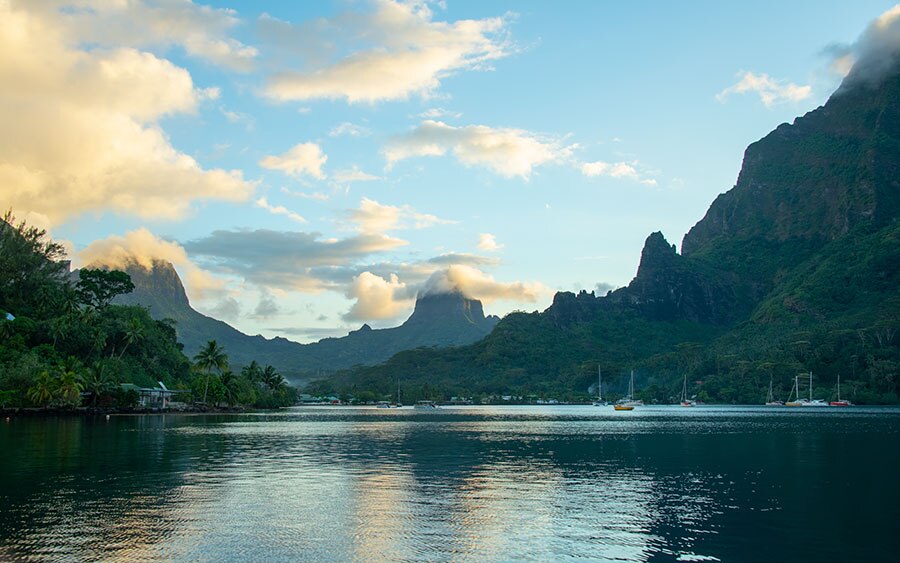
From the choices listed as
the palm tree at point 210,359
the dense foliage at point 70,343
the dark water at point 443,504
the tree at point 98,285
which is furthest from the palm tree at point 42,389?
the tree at point 98,285

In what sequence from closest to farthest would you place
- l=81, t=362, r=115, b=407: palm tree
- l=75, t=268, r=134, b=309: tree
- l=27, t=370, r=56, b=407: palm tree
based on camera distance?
l=27, t=370, r=56, b=407: palm tree, l=81, t=362, r=115, b=407: palm tree, l=75, t=268, r=134, b=309: tree

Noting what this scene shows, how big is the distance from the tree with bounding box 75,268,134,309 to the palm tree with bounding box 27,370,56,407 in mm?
62591

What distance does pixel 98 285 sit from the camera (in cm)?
16850

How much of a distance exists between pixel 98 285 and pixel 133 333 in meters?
32.7

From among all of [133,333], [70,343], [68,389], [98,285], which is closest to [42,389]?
[68,389]

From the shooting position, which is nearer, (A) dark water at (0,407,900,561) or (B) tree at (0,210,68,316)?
(A) dark water at (0,407,900,561)

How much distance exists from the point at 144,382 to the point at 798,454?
12995 cm

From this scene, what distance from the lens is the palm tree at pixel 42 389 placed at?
10462 centimetres

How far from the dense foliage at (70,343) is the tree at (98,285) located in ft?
0.72

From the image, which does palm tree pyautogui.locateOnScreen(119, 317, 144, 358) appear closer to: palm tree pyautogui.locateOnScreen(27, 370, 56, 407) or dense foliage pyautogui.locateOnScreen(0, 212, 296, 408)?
dense foliage pyautogui.locateOnScreen(0, 212, 296, 408)

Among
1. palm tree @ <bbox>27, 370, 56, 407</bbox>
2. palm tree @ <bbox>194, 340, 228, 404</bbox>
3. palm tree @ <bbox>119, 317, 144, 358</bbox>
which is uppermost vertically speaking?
palm tree @ <bbox>119, 317, 144, 358</bbox>

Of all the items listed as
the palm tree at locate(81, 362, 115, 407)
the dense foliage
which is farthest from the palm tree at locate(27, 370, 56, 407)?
the palm tree at locate(81, 362, 115, 407)

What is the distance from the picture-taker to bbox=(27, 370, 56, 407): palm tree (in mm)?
104625

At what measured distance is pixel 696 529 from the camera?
93.4ft
